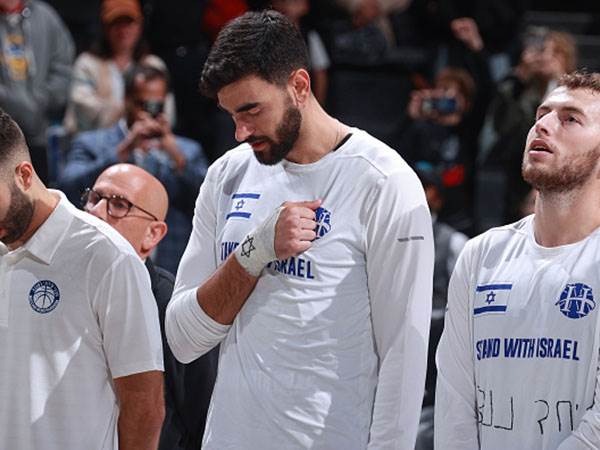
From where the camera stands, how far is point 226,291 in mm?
3352

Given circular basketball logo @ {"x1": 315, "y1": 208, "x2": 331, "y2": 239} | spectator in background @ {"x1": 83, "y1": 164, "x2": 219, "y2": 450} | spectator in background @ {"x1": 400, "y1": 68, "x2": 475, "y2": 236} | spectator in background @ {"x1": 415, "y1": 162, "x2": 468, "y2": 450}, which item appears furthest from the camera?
spectator in background @ {"x1": 400, "y1": 68, "x2": 475, "y2": 236}

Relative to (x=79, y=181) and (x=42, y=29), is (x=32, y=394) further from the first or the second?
(x=42, y=29)

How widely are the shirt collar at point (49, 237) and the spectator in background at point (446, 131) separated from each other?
452cm

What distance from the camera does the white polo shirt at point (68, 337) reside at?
319 centimetres

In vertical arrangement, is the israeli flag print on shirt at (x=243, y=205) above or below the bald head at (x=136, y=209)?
above

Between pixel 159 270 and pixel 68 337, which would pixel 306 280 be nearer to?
pixel 68 337

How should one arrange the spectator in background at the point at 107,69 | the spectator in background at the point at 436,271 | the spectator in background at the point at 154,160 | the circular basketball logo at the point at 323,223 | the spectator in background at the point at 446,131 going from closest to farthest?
the circular basketball logo at the point at 323,223, the spectator in background at the point at 436,271, the spectator in background at the point at 154,160, the spectator in background at the point at 107,69, the spectator in background at the point at 446,131

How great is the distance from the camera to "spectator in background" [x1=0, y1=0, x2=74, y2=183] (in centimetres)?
709

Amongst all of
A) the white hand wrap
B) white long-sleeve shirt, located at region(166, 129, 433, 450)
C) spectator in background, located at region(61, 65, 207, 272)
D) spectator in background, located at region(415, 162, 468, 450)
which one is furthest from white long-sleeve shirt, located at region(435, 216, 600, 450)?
spectator in background, located at region(61, 65, 207, 272)

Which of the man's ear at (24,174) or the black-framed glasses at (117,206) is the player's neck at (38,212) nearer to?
the man's ear at (24,174)

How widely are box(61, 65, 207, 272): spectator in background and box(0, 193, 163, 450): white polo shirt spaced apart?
272 cm

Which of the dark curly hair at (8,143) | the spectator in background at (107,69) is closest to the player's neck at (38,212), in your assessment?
the dark curly hair at (8,143)

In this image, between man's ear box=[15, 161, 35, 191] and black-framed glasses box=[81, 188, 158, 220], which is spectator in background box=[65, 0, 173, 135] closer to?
black-framed glasses box=[81, 188, 158, 220]

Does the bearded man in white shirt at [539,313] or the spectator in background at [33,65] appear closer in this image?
the bearded man in white shirt at [539,313]
